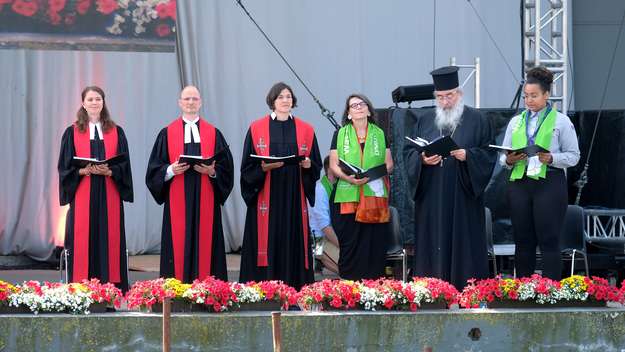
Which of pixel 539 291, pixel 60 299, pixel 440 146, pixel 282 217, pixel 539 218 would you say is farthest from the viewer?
pixel 282 217

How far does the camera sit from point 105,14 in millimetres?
10086

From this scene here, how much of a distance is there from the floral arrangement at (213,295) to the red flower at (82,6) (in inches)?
169

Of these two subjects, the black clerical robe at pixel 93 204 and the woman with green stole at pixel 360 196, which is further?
the woman with green stole at pixel 360 196

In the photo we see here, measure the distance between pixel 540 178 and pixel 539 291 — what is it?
125 cm

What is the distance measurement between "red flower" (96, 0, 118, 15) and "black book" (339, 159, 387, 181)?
2832mm

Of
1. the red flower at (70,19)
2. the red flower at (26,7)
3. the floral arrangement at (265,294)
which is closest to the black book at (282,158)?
the floral arrangement at (265,294)

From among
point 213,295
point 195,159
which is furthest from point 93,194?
point 213,295

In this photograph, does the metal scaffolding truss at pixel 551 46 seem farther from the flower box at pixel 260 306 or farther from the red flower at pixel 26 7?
the flower box at pixel 260 306

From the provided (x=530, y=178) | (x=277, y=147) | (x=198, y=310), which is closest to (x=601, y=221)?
(x=530, y=178)

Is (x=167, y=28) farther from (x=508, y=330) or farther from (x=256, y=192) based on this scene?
(x=508, y=330)

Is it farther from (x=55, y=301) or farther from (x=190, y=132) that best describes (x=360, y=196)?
(x=55, y=301)

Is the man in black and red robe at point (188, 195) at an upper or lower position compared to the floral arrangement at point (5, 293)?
upper

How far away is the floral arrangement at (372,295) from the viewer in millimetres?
6566

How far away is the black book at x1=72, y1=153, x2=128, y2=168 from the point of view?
8117 mm
